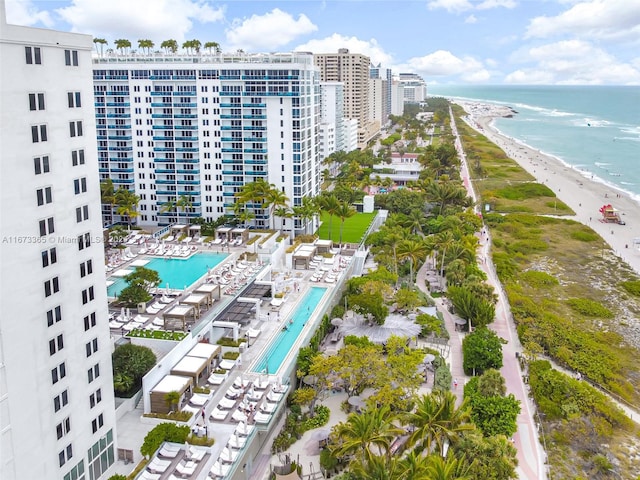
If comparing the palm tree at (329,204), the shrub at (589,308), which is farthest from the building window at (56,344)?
the shrub at (589,308)

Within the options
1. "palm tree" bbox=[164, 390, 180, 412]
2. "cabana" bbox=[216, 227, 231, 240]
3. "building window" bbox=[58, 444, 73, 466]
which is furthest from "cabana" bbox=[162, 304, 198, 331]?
"cabana" bbox=[216, 227, 231, 240]

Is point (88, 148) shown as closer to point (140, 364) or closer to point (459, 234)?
point (140, 364)

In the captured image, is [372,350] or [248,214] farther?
[248,214]

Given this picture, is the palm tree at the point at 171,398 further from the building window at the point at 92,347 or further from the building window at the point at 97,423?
the building window at the point at 92,347

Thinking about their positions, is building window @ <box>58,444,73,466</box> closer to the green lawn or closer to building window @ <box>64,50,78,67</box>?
building window @ <box>64,50,78,67</box>

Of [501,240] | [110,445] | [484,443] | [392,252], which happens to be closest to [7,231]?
[110,445]

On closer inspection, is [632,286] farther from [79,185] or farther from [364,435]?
[79,185]
